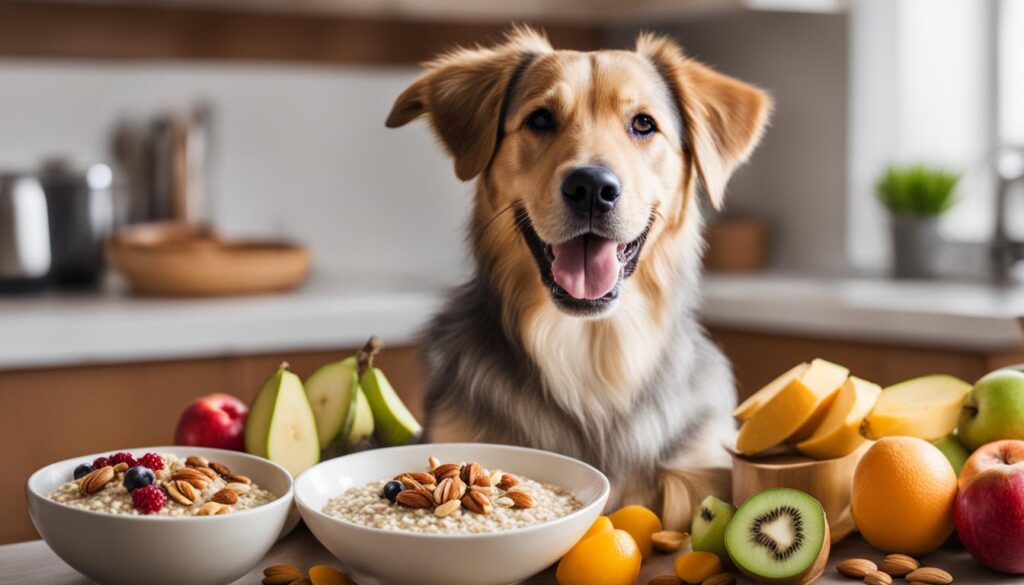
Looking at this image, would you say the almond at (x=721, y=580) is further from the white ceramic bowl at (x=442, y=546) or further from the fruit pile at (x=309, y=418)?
the fruit pile at (x=309, y=418)

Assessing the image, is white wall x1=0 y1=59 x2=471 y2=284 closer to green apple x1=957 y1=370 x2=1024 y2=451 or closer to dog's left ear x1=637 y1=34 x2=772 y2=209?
dog's left ear x1=637 y1=34 x2=772 y2=209

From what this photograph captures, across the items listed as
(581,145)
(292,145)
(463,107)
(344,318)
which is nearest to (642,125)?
(581,145)

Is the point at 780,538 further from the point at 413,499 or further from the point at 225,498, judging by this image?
the point at 225,498

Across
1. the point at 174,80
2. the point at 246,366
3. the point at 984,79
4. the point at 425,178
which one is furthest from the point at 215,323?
the point at 984,79

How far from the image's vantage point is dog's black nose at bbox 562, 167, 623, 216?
3.89 feet

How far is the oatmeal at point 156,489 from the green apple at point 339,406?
0.80 ft

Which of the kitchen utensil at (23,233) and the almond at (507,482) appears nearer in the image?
the almond at (507,482)

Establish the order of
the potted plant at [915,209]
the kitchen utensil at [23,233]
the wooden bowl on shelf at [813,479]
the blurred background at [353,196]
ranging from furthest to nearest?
the potted plant at [915,209]
the kitchen utensil at [23,233]
the blurred background at [353,196]
the wooden bowl on shelf at [813,479]

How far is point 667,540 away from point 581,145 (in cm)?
43

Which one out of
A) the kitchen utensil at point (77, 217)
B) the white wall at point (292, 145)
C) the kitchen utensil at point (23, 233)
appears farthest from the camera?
the white wall at point (292, 145)

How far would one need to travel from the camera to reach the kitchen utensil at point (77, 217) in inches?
118

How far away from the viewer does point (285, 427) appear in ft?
4.03

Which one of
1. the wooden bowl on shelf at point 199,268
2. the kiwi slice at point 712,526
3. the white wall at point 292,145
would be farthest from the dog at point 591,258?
the white wall at point 292,145

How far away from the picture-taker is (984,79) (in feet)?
10.7
